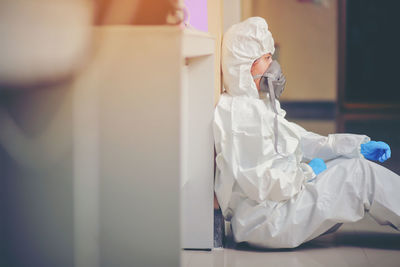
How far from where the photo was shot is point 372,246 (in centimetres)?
258

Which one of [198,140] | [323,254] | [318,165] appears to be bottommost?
[323,254]

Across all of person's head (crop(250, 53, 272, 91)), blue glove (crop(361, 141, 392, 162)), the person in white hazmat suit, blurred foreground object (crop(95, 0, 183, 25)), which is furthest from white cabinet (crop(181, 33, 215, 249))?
blurred foreground object (crop(95, 0, 183, 25))

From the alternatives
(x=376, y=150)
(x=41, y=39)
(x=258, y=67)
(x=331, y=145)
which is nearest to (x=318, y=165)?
(x=331, y=145)

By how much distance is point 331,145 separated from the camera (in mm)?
2670

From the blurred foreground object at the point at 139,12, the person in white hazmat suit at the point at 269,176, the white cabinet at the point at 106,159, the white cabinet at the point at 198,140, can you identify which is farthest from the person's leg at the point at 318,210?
the blurred foreground object at the point at 139,12

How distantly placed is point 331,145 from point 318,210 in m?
0.37

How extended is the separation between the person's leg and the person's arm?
165mm

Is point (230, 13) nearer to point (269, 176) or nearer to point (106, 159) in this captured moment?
point (269, 176)

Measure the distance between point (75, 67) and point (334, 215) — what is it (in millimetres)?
1291

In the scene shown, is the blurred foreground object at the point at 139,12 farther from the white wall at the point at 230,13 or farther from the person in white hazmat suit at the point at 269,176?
the white wall at the point at 230,13

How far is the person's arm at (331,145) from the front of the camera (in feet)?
8.63

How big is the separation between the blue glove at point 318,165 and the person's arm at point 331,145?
0.11 metres

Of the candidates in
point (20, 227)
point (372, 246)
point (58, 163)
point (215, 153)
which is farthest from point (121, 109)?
point (372, 246)

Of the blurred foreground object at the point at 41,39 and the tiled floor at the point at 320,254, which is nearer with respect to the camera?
the blurred foreground object at the point at 41,39
